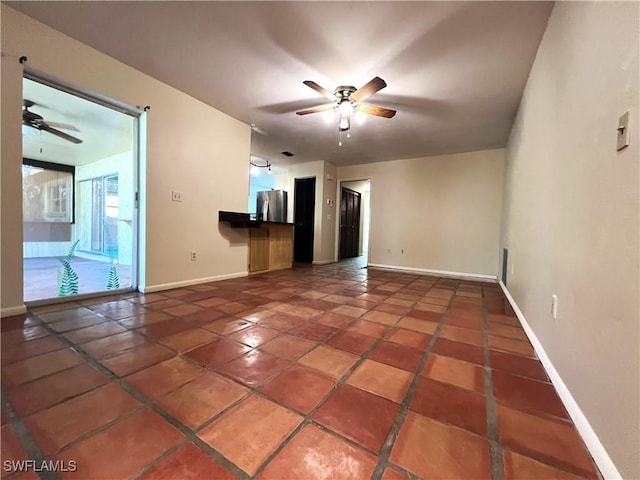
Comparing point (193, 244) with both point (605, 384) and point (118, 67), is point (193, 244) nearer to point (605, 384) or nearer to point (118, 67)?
point (118, 67)

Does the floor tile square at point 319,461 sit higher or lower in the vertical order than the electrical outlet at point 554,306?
lower

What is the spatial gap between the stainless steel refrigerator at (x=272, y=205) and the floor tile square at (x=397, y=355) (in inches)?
196

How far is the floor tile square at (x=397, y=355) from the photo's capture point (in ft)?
4.76

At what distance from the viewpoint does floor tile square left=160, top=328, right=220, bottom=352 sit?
160 cm

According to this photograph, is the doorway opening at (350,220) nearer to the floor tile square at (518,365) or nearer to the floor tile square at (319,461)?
the floor tile square at (518,365)

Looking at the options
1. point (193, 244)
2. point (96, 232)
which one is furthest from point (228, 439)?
point (96, 232)

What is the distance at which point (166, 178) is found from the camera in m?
2.94

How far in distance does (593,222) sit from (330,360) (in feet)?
4.52

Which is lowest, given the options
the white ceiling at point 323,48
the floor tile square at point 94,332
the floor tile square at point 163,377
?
the floor tile square at point 94,332

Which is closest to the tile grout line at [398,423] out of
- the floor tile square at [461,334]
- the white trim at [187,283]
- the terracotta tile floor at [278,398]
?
the terracotta tile floor at [278,398]

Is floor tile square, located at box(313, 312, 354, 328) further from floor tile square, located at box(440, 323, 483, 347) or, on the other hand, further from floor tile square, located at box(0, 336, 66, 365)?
floor tile square, located at box(0, 336, 66, 365)

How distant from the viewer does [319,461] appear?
0.82 meters

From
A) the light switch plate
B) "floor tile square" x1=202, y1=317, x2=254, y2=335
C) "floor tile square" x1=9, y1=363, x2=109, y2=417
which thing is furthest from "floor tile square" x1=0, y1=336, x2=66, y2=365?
the light switch plate

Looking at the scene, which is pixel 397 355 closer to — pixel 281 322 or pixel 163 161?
pixel 281 322
